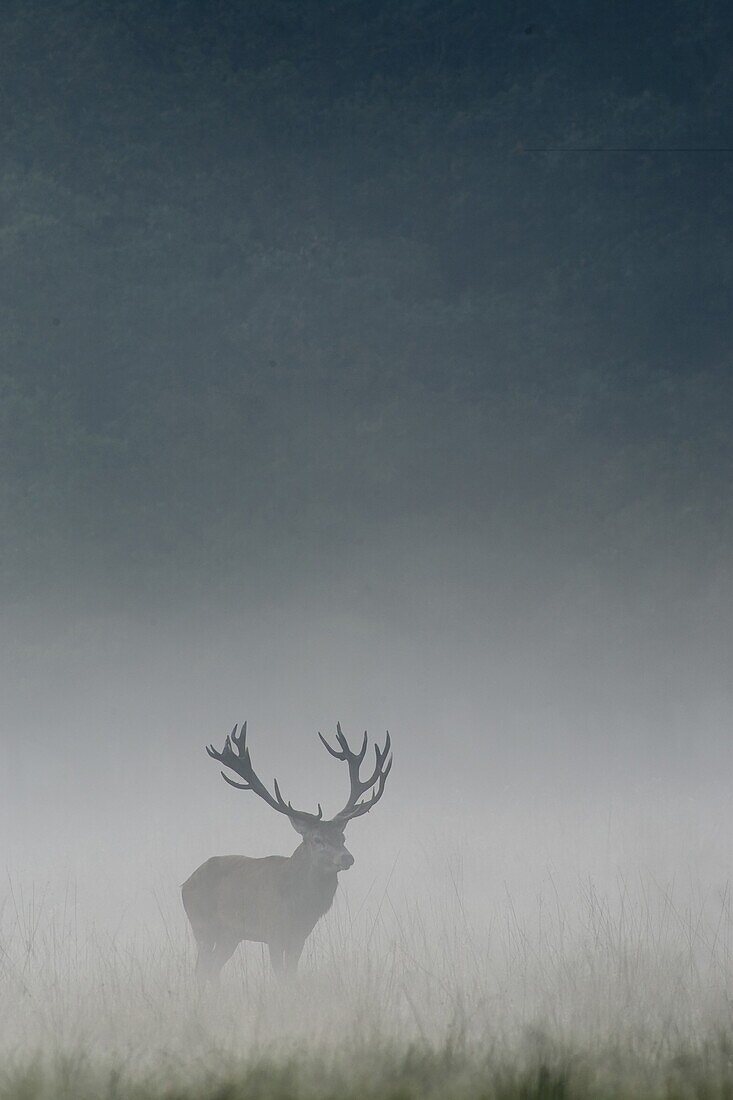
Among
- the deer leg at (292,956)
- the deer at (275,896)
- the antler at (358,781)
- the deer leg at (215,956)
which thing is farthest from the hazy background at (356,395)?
the deer leg at (292,956)

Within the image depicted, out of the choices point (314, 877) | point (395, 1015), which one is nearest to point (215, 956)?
point (314, 877)

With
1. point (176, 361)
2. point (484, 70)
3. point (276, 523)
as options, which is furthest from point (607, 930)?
point (484, 70)

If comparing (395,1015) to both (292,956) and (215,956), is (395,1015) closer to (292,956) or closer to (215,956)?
(292,956)

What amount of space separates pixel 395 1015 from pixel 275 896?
273 centimetres

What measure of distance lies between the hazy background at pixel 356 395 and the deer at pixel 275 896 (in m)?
13.5

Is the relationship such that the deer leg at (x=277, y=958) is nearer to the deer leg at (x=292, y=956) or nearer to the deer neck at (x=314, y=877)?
the deer leg at (x=292, y=956)

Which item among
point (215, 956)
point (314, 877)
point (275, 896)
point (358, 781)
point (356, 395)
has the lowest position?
point (215, 956)

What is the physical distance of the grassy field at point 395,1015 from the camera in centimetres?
480

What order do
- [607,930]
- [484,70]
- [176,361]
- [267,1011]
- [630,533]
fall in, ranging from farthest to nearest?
[484,70] < [176,361] < [630,533] < [607,930] < [267,1011]

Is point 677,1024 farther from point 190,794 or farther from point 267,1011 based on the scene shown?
point 190,794

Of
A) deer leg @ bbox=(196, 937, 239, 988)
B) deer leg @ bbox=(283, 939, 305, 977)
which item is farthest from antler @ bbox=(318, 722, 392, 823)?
deer leg @ bbox=(196, 937, 239, 988)

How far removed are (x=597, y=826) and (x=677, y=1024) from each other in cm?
1032

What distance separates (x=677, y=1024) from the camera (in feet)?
18.5

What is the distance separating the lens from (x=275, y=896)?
29.0 ft
